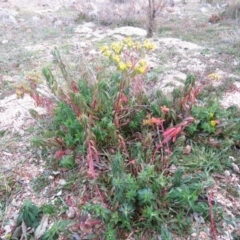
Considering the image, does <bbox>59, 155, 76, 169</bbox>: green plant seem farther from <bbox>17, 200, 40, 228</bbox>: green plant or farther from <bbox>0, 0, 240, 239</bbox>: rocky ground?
<bbox>17, 200, 40, 228</bbox>: green plant

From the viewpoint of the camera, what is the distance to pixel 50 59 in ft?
15.0

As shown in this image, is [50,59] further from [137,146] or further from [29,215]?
[29,215]

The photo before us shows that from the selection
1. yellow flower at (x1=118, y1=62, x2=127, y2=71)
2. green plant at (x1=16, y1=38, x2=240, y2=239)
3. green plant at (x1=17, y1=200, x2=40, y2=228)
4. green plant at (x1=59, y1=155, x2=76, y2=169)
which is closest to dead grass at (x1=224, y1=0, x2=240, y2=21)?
green plant at (x1=16, y1=38, x2=240, y2=239)

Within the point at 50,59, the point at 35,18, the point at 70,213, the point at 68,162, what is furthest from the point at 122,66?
the point at 35,18

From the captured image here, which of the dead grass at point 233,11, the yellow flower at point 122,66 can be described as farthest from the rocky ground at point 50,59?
the yellow flower at point 122,66

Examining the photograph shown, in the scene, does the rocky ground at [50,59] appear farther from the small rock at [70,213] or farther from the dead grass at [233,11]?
the dead grass at [233,11]

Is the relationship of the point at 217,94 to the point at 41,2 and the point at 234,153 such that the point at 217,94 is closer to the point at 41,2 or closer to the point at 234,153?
the point at 234,153

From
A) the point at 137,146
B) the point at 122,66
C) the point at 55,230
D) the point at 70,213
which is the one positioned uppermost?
the point at 122,66

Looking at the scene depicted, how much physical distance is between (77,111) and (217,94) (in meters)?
1.65

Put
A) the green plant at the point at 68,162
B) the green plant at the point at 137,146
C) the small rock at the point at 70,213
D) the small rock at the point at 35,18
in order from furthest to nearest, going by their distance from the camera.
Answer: the small rock at the point at 35,18
the green plant at the point at 68,162
the small rock at the point at 70,213
the green plant at the point at 137,146

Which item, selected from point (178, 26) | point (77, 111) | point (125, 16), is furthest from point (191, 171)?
point (125, 16)

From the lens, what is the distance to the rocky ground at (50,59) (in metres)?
2.10

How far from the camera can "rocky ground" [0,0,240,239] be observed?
6.88ft

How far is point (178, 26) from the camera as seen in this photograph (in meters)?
6.30
